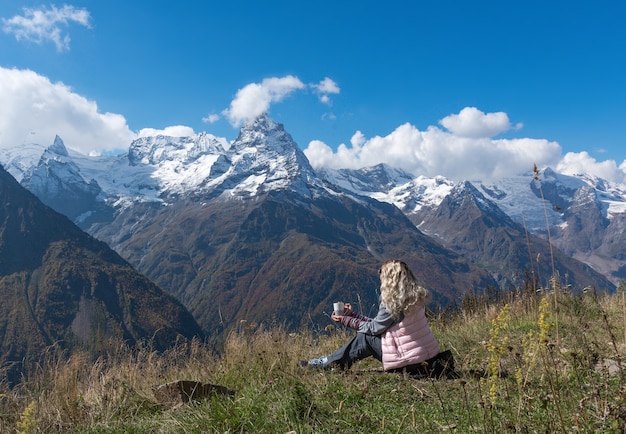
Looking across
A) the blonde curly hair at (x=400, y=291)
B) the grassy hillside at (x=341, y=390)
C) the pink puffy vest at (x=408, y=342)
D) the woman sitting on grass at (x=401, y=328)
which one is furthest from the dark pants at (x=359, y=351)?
the blonde curly hair at (x=400, y=291)

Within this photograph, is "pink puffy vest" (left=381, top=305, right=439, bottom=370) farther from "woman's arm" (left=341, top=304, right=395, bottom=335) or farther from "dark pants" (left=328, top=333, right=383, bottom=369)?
"dark pants" (left=328, top=333, right=383, bottom=369)

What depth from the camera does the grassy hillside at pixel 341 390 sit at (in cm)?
333

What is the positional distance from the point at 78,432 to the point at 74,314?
217264mm

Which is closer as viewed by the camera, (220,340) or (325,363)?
(325,363)

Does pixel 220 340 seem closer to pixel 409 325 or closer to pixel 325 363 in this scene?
pixel 325 363

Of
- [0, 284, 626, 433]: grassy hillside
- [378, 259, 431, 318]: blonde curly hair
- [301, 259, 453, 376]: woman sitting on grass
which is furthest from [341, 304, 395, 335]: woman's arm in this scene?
Result: [0, 284, 626, 433]: grassy hillside

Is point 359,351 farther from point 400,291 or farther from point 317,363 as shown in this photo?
point 400,291

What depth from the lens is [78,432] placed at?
4.98 m

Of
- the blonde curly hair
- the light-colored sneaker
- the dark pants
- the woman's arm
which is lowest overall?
the light-colored sneaker

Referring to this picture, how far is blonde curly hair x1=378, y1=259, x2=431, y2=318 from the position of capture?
21.0 ft

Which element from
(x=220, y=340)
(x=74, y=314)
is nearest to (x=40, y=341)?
(x=74, y=314)

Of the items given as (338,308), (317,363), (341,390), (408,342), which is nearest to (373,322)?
(408,342)

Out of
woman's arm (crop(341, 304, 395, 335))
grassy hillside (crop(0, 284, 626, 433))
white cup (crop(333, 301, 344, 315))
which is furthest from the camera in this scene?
white cup (crop(333, 301, 344, 315))

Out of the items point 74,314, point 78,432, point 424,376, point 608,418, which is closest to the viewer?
point 608,418
